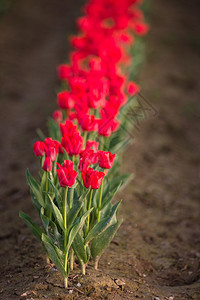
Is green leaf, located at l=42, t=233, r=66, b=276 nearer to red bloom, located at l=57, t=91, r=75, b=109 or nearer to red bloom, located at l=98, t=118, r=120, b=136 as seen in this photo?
red bloom, located at l=98, t=118, r=120, b=136

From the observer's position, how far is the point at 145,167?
13.7ft

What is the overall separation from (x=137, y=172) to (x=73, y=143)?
187 cm

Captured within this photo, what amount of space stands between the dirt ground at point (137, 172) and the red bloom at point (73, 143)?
67cm

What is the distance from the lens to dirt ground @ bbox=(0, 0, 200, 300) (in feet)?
7.95

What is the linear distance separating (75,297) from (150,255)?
0.85 m

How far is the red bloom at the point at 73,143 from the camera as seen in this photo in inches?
87.0

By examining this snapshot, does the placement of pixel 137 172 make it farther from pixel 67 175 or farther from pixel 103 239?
pixel 67 175

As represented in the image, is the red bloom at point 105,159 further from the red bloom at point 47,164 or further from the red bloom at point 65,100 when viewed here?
the red bloom at point 65,100

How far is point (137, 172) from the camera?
158 inches

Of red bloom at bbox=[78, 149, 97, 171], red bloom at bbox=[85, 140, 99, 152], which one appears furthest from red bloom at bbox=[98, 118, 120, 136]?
red bloom at bbox=[78, 149, 97, 171]

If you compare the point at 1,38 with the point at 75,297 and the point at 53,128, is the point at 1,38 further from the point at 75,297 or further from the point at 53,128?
the point at 75,297

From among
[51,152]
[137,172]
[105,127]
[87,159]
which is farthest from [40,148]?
[137,172]

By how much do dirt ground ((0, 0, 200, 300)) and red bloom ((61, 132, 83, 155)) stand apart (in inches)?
26.4

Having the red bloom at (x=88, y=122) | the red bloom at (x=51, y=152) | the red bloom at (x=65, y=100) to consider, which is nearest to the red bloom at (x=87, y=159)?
the red bloom at (x=51, y=152)
